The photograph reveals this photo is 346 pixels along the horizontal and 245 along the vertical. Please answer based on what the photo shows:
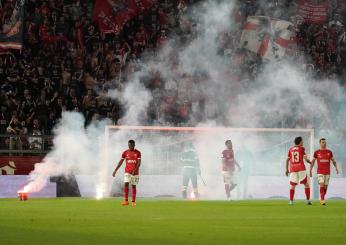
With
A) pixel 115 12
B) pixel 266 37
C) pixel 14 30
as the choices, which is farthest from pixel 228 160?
pixel 14 30

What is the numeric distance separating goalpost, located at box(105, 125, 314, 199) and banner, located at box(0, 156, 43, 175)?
2431 millimetres

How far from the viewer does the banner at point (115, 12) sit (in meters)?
30.8

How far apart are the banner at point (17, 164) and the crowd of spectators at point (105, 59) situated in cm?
48

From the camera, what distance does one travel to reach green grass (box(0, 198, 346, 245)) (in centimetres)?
1131

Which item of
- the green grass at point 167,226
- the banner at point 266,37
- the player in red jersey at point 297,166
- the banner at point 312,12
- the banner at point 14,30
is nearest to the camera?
the green grass at point 167,226

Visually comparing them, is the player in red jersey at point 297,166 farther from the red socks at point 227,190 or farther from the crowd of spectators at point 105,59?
the crowd of spectators at point 105,59

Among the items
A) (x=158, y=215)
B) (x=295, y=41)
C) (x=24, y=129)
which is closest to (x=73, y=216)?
(x=158, y=215)

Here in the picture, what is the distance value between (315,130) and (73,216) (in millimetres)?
14846

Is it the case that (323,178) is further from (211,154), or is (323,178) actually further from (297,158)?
(211,154)

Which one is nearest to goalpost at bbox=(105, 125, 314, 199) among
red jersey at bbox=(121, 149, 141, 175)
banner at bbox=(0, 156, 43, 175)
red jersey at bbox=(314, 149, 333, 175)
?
banner at bbox=(0, 156, 43, 175)

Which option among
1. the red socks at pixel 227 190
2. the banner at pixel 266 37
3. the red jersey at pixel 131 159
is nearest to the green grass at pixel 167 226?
the red jersey at pixel 131 159

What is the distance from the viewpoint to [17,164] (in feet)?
85.6

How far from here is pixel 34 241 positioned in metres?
10.9

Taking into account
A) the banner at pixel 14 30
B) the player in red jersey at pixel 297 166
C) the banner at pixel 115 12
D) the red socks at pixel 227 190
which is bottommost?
the red socks at pixel 227 190
